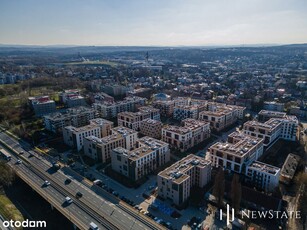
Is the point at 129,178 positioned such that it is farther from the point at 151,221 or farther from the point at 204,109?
the point at 204,109

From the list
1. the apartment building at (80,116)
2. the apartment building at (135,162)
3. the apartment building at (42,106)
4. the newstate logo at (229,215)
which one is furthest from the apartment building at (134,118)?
the newstate logo at (229,215)

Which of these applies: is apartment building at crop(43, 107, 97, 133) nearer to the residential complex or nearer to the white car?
the white car

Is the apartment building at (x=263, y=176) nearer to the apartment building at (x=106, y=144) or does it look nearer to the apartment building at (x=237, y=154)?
the apartment building at (x=237, y=154)

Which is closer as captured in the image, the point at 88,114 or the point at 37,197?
the point at 37,197

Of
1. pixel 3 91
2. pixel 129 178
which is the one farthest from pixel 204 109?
pixel 3 91

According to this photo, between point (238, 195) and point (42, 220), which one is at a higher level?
point (238, 195)

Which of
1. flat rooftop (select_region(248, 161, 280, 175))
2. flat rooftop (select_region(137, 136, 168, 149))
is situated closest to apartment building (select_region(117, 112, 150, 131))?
flat rooftop (select_region(137, 136, 168, 149))
